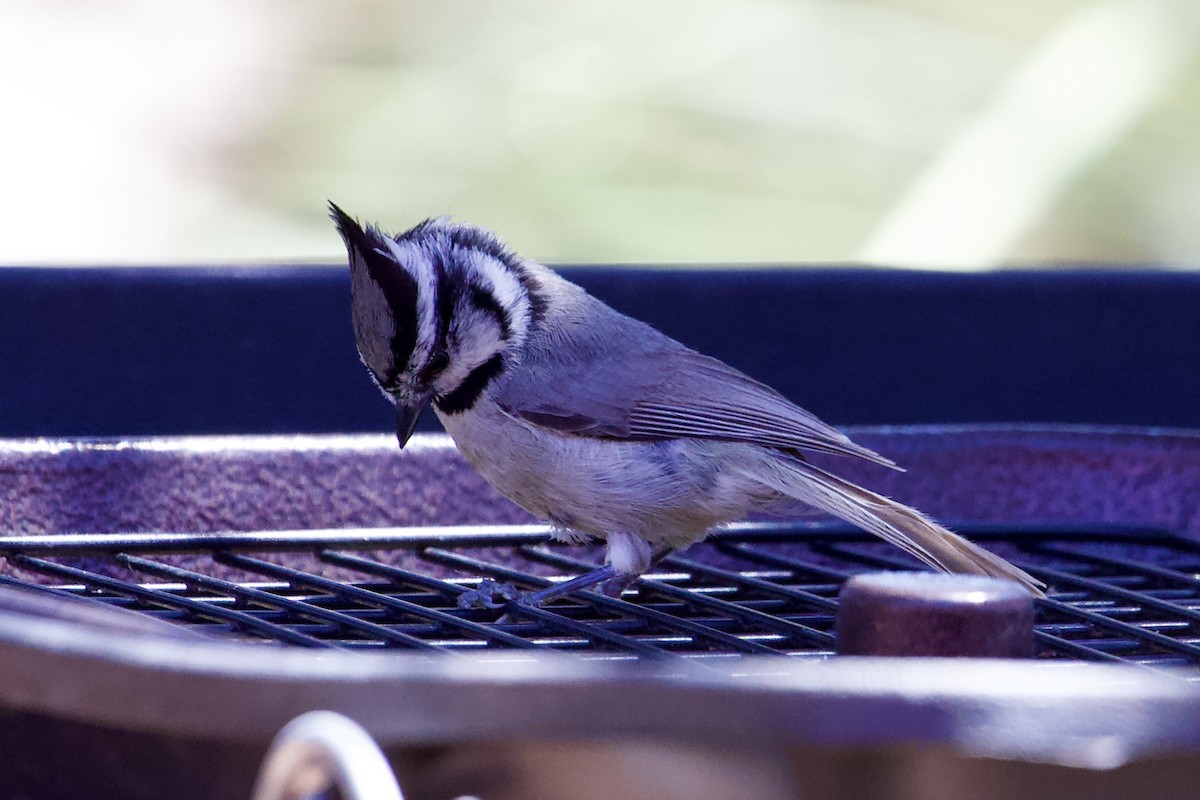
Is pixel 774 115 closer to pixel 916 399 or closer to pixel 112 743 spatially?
pixel 916 399

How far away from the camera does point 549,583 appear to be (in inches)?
69.2

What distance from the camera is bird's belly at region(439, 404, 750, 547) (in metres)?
2.42

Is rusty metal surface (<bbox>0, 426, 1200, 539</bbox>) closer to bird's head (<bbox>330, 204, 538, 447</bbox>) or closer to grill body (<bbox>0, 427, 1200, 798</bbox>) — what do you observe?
grill body (<bbox>0, 427, 1200, 798</bbox>)

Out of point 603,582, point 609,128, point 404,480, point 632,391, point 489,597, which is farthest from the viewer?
point 609,128

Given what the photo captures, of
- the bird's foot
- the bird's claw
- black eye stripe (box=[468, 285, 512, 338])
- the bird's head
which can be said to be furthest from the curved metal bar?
black eye stripe (box=[468, 285, 512, 338])

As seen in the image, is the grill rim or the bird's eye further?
the bird's eye

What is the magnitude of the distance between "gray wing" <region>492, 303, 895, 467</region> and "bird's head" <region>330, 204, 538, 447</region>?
61mm

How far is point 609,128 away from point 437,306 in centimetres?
222

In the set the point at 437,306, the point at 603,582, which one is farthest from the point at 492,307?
the point at 603,582

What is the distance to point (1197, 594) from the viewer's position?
1897 mm

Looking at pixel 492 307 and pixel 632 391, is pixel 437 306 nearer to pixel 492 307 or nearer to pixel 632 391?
pixel 492 307

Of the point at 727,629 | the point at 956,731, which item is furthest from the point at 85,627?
the point at 727,629

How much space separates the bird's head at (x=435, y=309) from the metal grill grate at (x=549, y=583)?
0.34 m

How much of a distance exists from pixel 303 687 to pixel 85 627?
176mm
